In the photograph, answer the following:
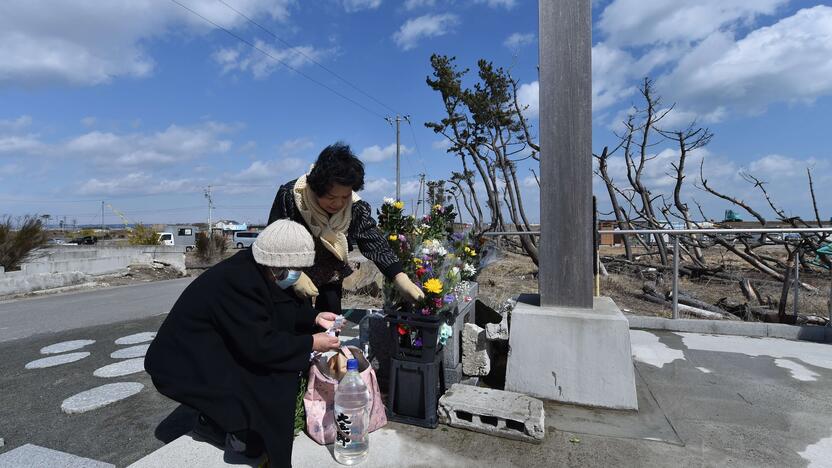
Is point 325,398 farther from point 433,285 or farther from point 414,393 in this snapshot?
point 433,285

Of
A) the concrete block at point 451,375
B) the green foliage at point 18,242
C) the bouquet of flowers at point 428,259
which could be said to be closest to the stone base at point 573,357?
the concrete block at point 451,375

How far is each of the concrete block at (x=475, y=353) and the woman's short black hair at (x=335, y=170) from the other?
5.15 feet

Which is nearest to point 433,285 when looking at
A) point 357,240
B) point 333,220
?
point 357,240

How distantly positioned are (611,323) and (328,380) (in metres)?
1.83

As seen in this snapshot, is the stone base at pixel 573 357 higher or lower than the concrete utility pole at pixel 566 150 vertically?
lower

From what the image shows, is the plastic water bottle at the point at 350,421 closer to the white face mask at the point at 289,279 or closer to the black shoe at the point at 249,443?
the black shoe at the point at 249,443

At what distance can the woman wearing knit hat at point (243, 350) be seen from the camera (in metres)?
1.97

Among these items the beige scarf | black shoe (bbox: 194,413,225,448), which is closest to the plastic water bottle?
black shoe (bbox: 194,413,225,448)

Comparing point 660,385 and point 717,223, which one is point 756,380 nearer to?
point 660,385

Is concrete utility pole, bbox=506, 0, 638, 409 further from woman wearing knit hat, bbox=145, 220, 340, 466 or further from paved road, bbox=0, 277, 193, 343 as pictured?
paved road, bbox=0, 277, 193, 343

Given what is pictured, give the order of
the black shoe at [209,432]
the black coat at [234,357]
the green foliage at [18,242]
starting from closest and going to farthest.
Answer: the black coat at [234,357]
the black shoe at [209,432]
the green foliage at [18,242]

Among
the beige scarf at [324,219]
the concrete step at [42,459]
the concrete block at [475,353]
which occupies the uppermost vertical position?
the beige scarf at [324,219]

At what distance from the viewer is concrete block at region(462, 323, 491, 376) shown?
3.31 metres

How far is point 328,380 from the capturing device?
2395mm
